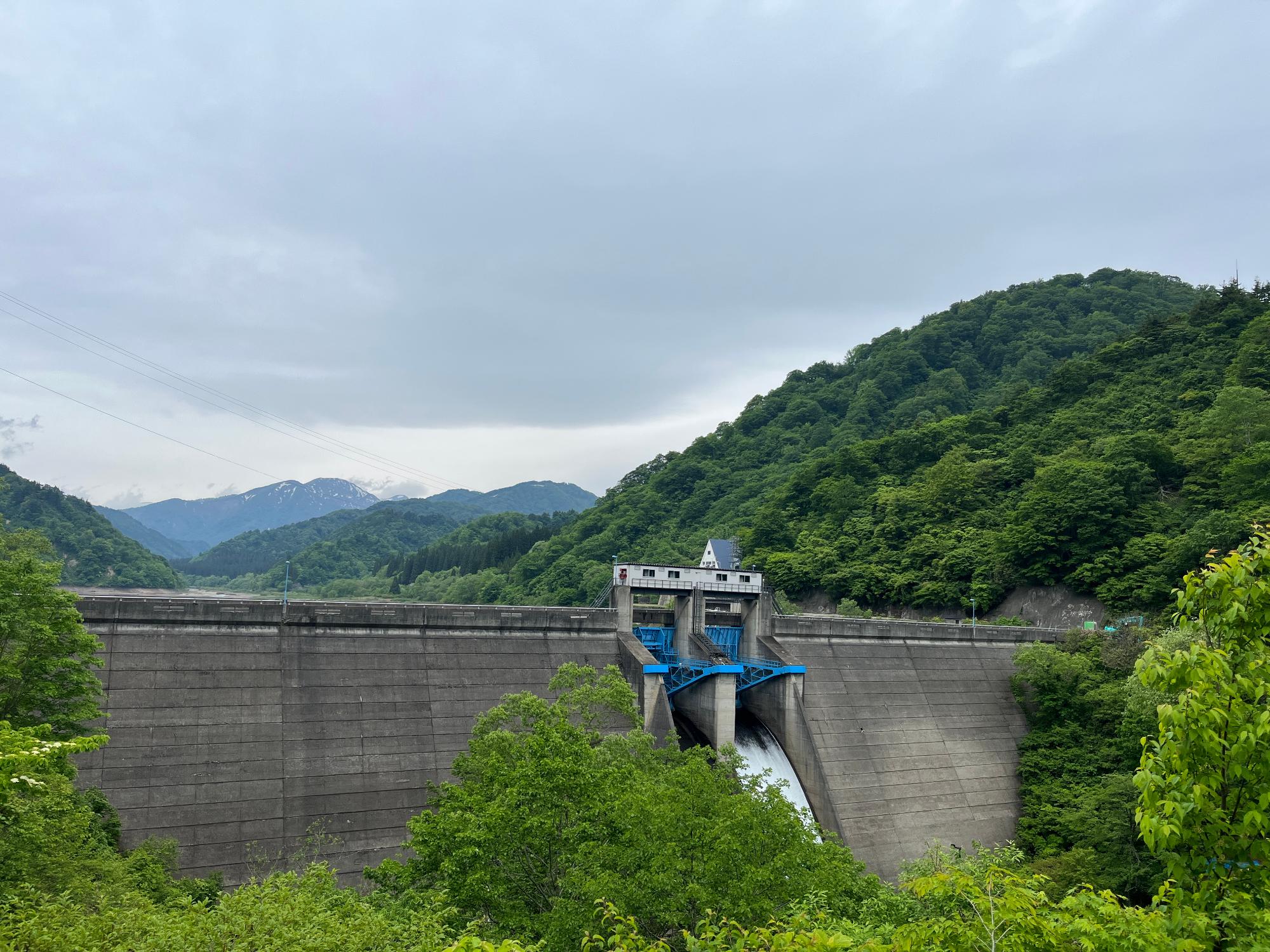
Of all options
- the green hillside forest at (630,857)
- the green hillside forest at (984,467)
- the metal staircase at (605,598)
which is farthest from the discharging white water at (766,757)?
the green hillside forest at (984,467)

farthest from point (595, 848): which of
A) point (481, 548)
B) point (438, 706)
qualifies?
point (481, 548)

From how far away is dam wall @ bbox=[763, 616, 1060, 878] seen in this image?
108ft

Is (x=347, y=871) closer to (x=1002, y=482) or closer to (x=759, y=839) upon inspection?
(x=759, y=839)

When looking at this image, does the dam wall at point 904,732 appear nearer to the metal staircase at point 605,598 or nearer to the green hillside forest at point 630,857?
the green hillside forest at point 630,857

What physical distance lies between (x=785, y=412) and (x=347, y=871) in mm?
91069

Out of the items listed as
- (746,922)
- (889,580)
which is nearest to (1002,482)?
(889,580)

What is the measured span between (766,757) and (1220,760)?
1132 inches

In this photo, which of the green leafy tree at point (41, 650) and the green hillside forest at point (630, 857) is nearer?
the green hillside forest at point (630, 857)

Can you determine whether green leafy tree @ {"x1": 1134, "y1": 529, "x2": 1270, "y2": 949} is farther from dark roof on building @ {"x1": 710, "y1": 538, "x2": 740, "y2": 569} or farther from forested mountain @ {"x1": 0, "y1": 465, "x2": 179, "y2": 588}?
forested mountain @ {"x1": 0, "y1": 465, "x2": 179, "y2": 588}

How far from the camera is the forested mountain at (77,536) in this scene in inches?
4791

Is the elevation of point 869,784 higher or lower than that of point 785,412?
lower

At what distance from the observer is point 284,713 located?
26.1m

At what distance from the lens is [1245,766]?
6539 millimetres

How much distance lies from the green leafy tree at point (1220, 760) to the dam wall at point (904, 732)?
26.5m
